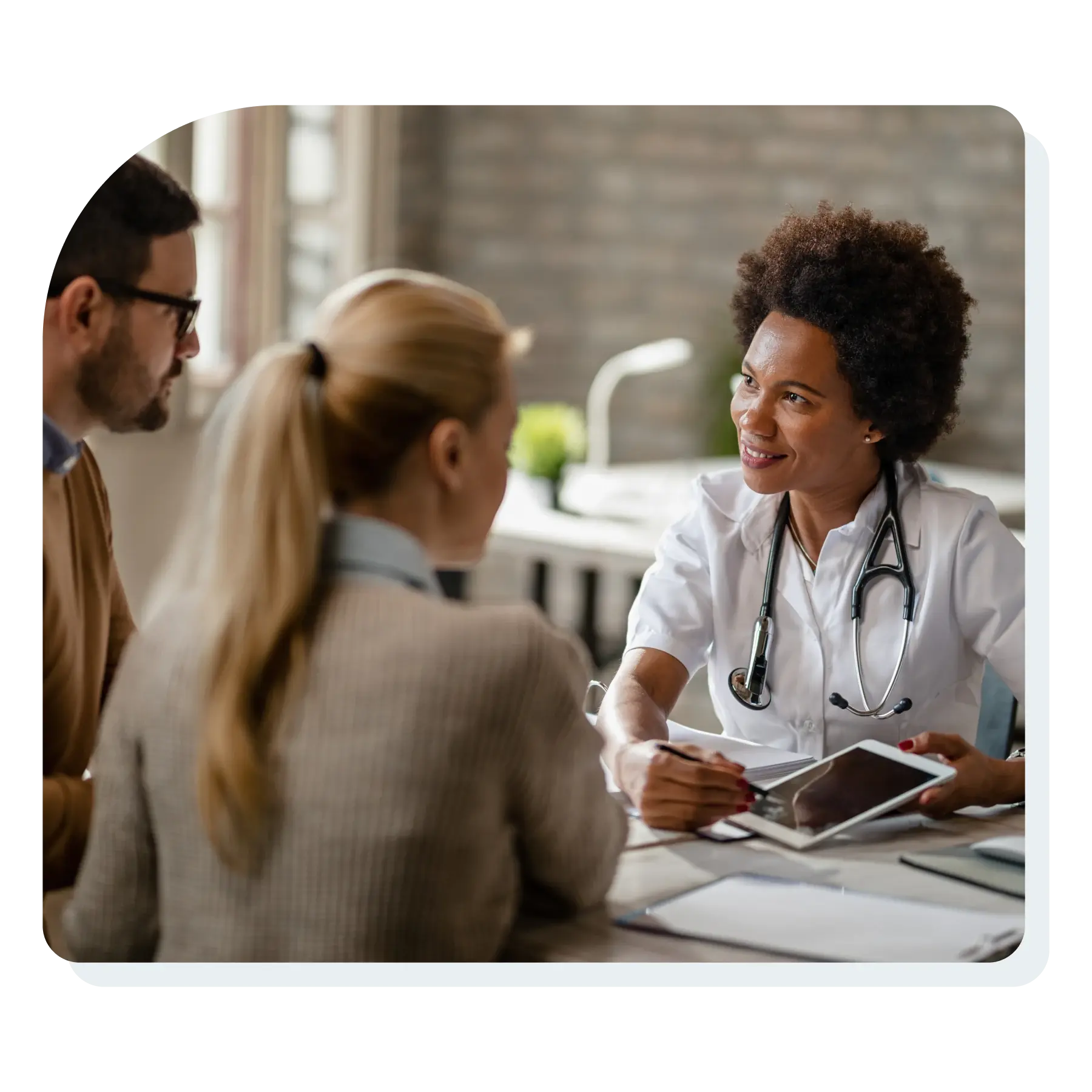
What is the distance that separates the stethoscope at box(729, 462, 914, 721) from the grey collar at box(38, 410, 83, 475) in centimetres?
81

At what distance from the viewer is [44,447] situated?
4.04ft

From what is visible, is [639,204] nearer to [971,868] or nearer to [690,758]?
[690,758]

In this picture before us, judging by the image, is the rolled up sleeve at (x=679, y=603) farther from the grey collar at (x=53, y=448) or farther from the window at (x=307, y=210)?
the grey collar at (x=53, y=448)

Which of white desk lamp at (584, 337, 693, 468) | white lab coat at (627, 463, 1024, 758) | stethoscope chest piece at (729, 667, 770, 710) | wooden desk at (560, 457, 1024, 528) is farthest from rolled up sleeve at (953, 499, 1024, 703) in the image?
white desk lamp at (584, 337, 693, 468)

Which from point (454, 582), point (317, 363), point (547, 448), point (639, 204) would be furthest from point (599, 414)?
point (317, 363)

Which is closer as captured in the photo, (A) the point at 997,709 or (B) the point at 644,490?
(A) the point at 997,709

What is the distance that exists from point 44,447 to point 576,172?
14.7 ft

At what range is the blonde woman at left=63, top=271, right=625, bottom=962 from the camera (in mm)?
1039

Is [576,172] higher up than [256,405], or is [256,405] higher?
[576,172]

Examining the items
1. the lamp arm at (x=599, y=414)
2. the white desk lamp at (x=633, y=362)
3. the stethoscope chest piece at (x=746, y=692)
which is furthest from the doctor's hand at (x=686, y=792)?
the white desk lamp at (x=633, y=362)

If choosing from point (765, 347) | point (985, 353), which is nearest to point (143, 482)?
point (765, 347)

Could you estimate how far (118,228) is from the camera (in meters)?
1.21

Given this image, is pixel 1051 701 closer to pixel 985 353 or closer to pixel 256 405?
pixel 256 405

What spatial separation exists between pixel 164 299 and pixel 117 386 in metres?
0.09
